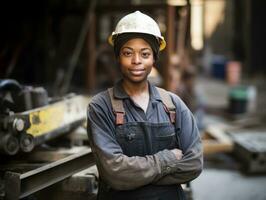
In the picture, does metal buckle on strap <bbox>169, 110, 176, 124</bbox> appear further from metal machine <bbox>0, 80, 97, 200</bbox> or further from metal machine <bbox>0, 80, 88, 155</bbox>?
metal machine <bbox>0, 80, 88, 155</bbox>

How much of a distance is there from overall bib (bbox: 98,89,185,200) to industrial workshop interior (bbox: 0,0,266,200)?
0.35m

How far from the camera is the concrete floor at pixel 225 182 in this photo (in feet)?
16.1

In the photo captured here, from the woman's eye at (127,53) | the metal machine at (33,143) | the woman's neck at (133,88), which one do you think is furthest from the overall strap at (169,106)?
the metal machine at (33,143)

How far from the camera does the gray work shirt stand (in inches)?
101

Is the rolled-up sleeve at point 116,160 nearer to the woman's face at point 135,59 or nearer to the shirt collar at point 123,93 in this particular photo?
the shirt collar at point 123,93

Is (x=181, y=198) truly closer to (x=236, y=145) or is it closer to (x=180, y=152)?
(x=180, y=152)

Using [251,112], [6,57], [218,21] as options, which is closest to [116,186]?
[6,57]

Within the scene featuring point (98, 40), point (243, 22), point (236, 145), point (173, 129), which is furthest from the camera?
point (243, 22)

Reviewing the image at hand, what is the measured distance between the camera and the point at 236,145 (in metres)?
6.11

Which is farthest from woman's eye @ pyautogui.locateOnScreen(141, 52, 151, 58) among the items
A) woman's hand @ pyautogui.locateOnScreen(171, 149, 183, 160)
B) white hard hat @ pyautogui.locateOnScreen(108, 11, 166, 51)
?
woman's hand @ pyautogui.locateOnScreen(171, 149, 183, 160)

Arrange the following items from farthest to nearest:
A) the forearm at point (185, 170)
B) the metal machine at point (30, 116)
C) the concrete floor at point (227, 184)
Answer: the concrete floor at point (227, 184), the metal machine at point (30, 116), the forearm at point (185, 170)

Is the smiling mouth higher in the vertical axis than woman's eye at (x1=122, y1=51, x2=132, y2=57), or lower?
lower

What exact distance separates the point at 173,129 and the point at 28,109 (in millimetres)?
1620

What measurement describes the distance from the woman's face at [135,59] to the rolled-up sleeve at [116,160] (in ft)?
0.84
